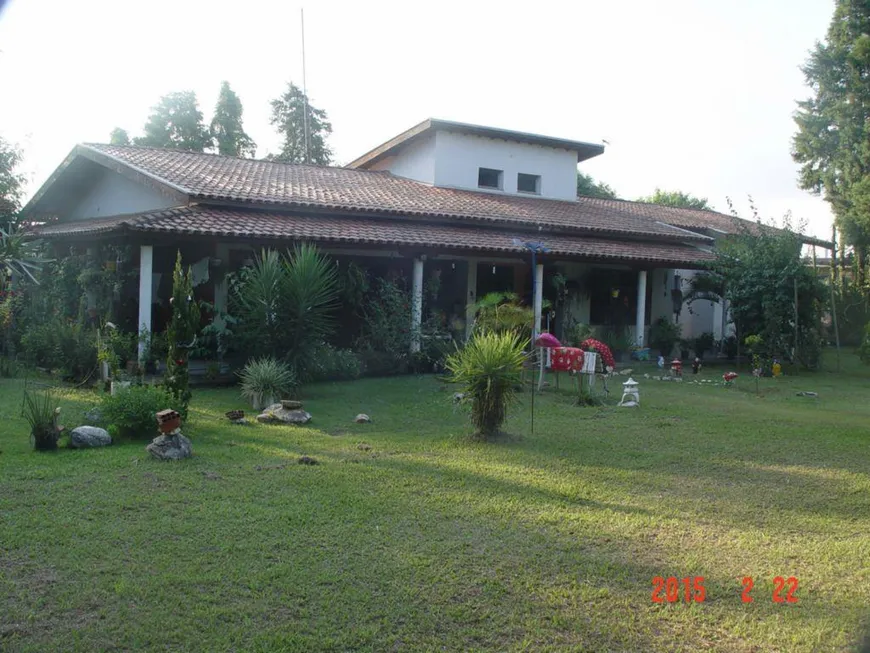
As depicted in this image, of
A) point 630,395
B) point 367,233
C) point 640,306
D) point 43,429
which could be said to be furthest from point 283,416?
point 640,306

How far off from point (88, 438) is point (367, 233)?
8038 mm

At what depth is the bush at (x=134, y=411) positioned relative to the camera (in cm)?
785

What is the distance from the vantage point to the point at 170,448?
275 inches

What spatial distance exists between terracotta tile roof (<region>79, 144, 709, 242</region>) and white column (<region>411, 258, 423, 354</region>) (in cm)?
176

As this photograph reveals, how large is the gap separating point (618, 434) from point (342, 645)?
5.99 m

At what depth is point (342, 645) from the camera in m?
3.50

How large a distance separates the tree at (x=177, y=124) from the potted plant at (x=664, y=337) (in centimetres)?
2428

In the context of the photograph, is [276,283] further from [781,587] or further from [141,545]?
[781,587]

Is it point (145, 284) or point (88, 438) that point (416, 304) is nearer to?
point (145, 284)

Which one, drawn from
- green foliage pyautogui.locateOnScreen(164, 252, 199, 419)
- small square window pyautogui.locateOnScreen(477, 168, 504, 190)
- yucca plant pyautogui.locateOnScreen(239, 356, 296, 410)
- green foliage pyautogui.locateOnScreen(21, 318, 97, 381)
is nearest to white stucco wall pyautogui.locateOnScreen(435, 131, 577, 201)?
small square window pyautogui.locateOnScreen(477, 168, 504, 190)

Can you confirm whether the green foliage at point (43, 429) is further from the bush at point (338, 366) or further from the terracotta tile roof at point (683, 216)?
the terracotta tile roof at point (683, 216)

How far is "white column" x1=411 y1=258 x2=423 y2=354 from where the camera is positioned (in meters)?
14.3

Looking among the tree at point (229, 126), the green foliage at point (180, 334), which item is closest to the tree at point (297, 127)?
the tree at point (229, 126)

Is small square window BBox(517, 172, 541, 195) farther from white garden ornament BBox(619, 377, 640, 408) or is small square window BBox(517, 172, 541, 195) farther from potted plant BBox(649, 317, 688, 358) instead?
white garden ornament BBox(619, 377, 640, 408)
